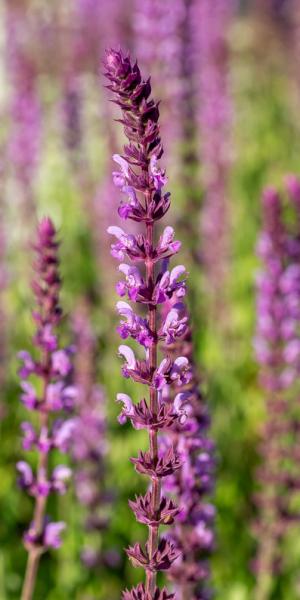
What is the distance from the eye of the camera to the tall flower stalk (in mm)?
2031

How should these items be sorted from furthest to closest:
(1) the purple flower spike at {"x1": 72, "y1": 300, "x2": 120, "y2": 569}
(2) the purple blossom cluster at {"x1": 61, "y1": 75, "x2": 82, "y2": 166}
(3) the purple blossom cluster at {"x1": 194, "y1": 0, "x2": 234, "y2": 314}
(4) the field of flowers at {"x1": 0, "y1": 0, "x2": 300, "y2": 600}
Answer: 1. (2) the purple blossom cluster at {"x1": 61, "y1": 75, "x2": 82, "y2": 166}
2. (3) the purple blossom cluster at {"x1": 194, "y1": 0, "x2": 234, "y2": 314}
3. (1) the purple flower spike at {"x1": 72, "y1": 300, "x2": 120, "y2": 569}
4. (4) the field of flowers at {"x1": 0, "y1": 0, "x2": 300, "y2": 600}

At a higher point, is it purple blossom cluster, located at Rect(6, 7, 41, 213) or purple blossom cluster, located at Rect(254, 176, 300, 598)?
purple blossom cluster, located at Rect(6, 7, 41, 213)

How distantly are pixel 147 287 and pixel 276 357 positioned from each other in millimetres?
2234

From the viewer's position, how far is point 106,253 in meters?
7.54

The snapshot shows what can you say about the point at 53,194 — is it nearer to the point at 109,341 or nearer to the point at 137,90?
the point at 109,341

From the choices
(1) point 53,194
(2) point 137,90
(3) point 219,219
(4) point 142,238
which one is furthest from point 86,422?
(1) point 53,194

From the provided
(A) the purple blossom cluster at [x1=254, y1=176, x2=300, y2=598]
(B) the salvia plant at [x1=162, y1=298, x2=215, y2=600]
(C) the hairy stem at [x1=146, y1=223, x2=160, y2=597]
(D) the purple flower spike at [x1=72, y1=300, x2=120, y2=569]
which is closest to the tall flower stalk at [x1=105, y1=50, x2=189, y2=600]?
(C) the hairy stem at [x1=146, y1=223, x2=160, y2=597]

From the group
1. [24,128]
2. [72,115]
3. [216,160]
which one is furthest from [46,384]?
[72,115]

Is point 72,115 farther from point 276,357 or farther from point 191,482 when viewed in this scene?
point 191,482

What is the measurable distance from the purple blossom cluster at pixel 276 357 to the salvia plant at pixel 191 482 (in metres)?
1.19

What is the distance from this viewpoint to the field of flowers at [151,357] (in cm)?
221

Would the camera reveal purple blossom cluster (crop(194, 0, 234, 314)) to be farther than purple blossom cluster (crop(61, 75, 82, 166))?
No

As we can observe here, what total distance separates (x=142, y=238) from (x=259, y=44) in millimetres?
13422

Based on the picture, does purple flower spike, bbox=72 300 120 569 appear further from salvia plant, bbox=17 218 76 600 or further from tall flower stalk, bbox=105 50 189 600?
tall flower stalk, bbox=105 50 189 600
